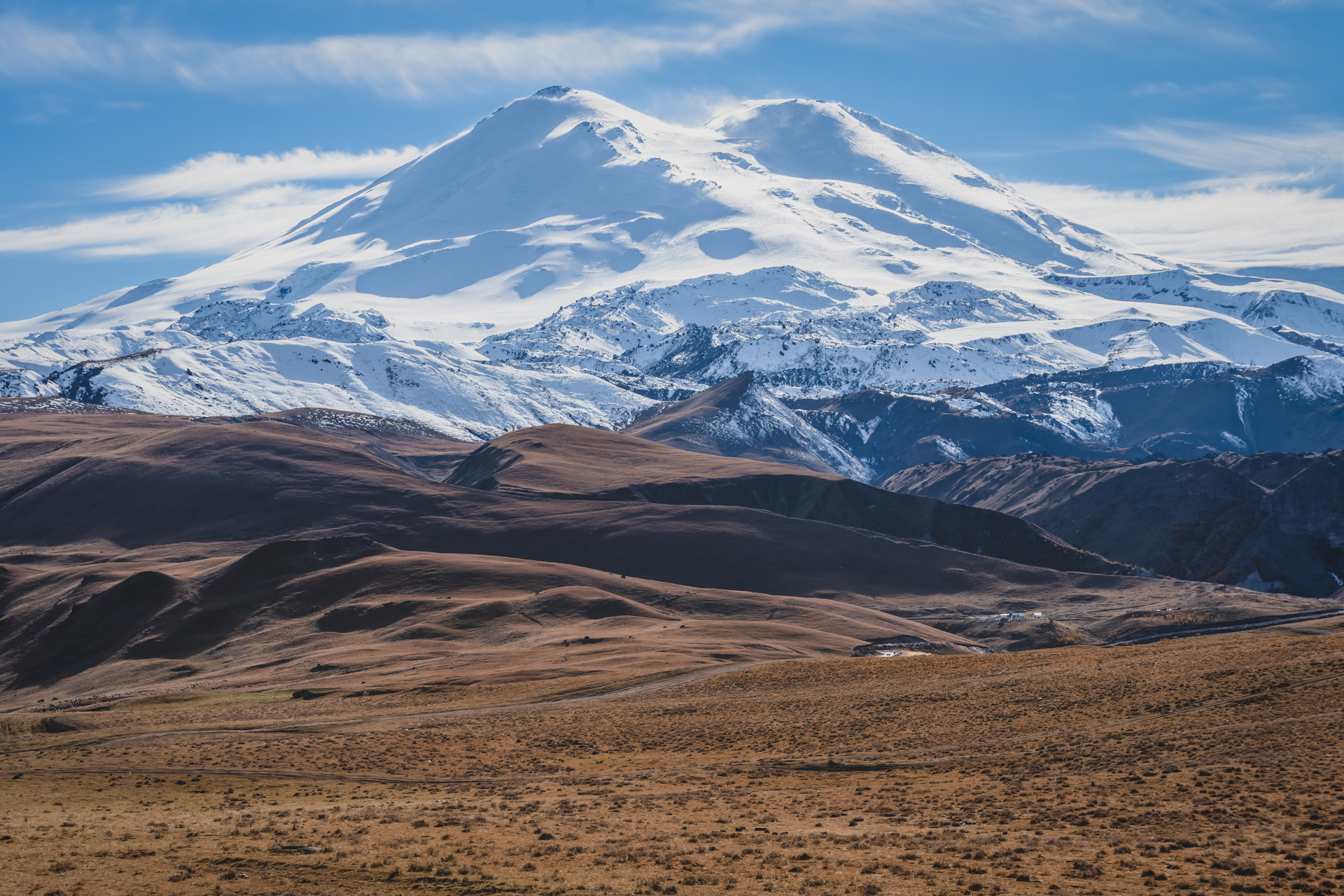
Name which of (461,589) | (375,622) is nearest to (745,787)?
(375,622)

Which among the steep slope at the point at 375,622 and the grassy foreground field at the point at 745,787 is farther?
the steep slope at the point at 375,622

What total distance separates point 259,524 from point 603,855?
562 ft

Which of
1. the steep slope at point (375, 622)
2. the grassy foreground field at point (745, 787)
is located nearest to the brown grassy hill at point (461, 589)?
the steep slope at point (375, 622)

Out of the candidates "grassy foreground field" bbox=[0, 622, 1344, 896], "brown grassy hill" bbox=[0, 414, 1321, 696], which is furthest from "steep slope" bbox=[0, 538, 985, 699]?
"grassy foreground field" bbox=[0, 622, 1344, 896]

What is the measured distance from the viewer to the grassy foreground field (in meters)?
29.3

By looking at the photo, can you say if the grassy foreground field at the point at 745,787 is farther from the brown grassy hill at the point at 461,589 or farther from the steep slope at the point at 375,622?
the brown grassy hill at the point at 461,589

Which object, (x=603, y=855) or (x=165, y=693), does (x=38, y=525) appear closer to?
(x=165, y=693)

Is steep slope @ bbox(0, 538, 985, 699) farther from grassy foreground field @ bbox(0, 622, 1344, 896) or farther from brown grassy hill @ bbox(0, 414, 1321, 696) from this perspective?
grassy foreground field @ bbox(0, 622, 1344, 896)

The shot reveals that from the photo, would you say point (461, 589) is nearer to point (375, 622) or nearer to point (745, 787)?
point (375, 622)

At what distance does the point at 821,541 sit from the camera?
175875 mm

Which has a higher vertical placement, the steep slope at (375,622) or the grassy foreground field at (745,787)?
the grassy foreground field at (745,787)

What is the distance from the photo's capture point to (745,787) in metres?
43.3

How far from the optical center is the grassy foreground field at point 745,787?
29.3 m

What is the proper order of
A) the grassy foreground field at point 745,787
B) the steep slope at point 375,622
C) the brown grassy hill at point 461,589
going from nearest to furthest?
1. the grassy foreground field at point 745,787
2. the steep slope at point 375,622
3. the brown grassy hill at point 461,589
